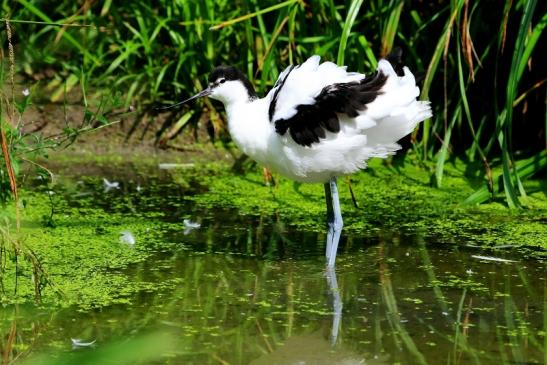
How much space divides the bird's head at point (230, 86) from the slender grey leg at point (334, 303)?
0.92 m

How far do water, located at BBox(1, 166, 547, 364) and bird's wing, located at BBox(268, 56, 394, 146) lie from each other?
0.63 metres

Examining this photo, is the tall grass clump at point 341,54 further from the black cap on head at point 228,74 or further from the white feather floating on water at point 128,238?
the white feather floating on water at point 128,238

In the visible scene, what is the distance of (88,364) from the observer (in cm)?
69

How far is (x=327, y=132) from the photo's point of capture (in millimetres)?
3701

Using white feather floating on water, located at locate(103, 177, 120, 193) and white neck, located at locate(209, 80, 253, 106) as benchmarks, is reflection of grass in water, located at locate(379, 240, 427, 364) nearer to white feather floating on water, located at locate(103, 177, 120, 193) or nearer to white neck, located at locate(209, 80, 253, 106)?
white neck, located at locate(209, 80, 253, 106)

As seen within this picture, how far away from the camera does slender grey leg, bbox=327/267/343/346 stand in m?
3.00

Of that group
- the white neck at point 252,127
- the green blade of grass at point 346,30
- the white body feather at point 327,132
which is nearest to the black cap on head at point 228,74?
the white neck at point 252,127

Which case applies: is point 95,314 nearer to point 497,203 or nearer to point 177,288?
point 177,288

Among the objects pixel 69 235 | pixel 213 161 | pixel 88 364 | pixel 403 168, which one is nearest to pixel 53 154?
pixel 213 161

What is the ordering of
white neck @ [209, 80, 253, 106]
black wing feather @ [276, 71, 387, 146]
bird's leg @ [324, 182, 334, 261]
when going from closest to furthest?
black wing feather @ [276, 71, 387, 146], bird's leg @ [324, 182, 334, 261], white neck @ [209, 80, 253, 106]

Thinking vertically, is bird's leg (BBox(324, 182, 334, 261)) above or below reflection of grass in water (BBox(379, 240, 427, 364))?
above

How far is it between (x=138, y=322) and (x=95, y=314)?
183 mm

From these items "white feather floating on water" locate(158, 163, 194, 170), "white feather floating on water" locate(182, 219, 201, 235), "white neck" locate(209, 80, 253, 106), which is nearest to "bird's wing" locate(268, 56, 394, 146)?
"white neck" locate(209, 80, 253, 106)

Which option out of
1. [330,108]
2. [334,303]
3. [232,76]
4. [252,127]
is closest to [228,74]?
[232,76]
